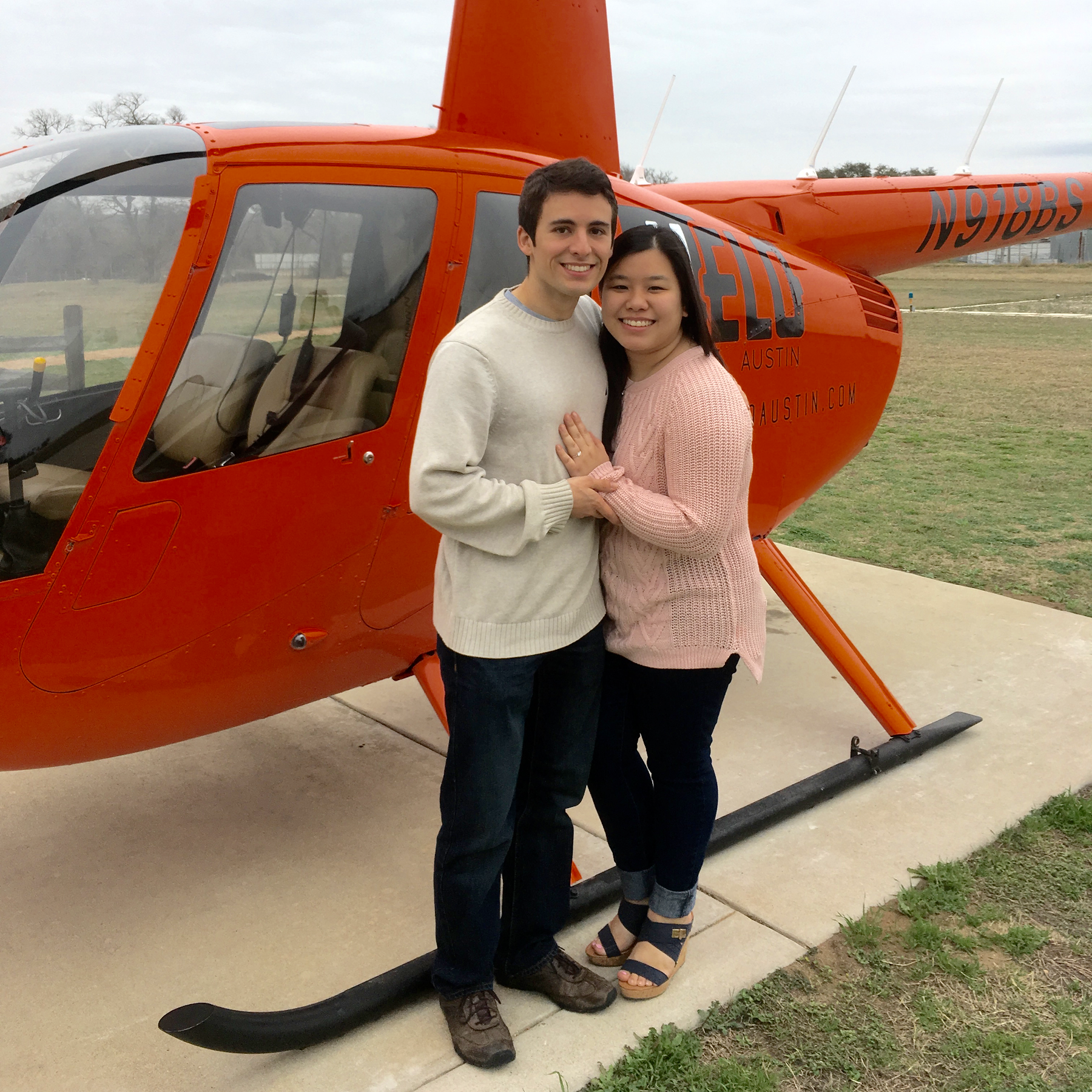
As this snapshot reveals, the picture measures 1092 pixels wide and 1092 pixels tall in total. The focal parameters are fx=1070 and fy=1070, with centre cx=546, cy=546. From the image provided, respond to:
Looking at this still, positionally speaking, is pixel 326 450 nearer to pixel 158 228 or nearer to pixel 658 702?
pixel 158 228

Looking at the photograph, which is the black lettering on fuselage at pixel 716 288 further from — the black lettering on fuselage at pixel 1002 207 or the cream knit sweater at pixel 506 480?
the black lettering on fuselage at pixel 1002 207

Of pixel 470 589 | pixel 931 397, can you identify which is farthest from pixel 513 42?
pixel 931 397

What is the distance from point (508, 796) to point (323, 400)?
0.98m

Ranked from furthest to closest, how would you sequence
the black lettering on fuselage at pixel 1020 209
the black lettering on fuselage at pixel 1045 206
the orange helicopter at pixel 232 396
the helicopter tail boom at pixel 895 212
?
the black lettering on fuselage at pixel 1045 206
the black lettering on fuselage at pixel 1020 209
the helicopter tail boom at pixel 895 212
the orange helicopter at pixel 232 396

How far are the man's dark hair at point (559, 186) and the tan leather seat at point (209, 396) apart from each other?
707mm

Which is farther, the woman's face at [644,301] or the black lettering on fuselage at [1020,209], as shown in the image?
the black lettering on fuselage at [1020,209]

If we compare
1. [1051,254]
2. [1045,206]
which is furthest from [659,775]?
[1051,254]

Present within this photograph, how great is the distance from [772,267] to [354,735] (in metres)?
2.20

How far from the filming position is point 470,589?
210 centimetres

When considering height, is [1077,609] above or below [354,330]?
below

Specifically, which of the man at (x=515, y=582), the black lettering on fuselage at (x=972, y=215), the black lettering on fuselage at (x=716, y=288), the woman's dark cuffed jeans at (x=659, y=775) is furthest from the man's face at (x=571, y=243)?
the black lettering on fuselage at (x=972, y=215)

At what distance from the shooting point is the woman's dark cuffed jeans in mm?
2334

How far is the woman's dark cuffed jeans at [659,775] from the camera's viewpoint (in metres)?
2.33

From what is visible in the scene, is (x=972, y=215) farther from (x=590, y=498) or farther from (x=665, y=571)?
(x=590, y=498)
